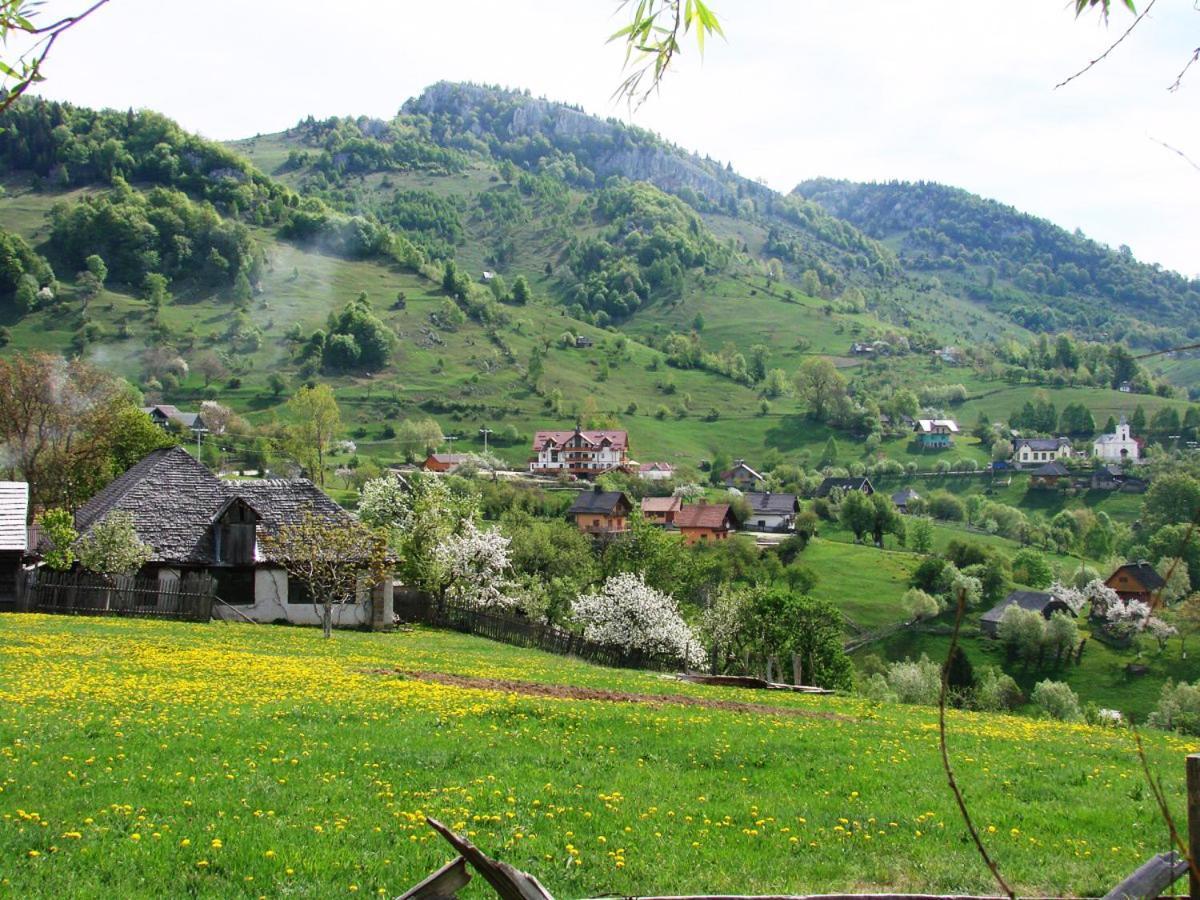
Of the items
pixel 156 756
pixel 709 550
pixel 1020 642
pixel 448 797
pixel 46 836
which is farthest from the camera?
pixel 709 550

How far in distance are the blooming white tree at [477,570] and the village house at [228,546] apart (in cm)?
1123

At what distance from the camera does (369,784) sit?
12500 millimetres

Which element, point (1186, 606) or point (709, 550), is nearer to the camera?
point (1186, 606)

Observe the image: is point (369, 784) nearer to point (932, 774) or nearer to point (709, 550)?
point (932, 774)

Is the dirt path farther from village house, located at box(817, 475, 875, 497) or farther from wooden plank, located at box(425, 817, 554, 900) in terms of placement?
village house, located at box(817, 475, 875, 497)

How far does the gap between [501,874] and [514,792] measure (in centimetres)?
774

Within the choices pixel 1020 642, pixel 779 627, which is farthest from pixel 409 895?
pixel 1020 642

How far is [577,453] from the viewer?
174 m

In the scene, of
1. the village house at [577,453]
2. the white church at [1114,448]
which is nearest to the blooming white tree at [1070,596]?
the village house at [577,453]

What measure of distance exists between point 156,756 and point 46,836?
3.76 meters

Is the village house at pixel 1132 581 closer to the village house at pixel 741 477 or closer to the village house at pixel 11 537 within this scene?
the village house at pixel 741 477

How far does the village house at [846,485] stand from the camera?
167375 mm

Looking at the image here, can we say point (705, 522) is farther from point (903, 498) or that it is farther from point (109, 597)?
point (109, 597)

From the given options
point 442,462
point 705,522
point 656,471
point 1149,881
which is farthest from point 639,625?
point 656,471
